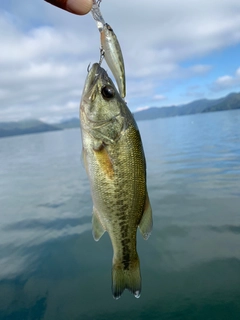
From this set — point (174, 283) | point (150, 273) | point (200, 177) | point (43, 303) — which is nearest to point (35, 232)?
point (43, 303)

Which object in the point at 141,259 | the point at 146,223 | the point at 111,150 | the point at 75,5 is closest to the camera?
the point at 75,5

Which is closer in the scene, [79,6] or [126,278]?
[79,6]

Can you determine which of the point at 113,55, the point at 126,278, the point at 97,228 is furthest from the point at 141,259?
the point at 113,55

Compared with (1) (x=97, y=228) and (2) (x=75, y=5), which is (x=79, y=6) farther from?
(1) (x=97, y=228)

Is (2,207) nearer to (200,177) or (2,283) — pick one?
(2,283)

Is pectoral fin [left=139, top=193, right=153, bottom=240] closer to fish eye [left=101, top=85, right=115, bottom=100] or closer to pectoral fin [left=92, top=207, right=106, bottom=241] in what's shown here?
pectoral fin [left=92, top=207, right=106, bottom=241]

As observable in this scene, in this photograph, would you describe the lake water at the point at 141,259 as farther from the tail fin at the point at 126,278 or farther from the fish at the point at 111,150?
the fish at the point at 111,150

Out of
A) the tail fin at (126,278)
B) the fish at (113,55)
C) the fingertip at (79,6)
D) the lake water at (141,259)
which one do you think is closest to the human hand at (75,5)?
the fingertip at (79,6)
